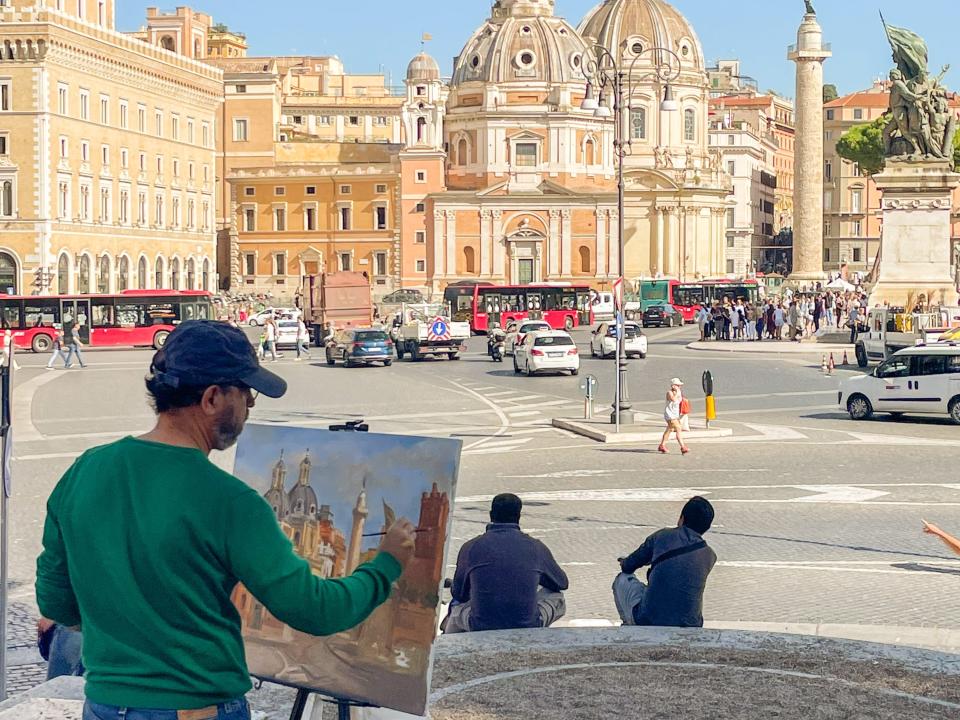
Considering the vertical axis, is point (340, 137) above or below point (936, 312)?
above

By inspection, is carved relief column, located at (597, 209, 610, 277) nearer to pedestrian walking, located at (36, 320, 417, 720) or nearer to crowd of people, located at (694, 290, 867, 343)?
crowd of people, located at (694, 290, 867, 343)

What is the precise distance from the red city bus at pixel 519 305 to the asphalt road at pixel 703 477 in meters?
31.4

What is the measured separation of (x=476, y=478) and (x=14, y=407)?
599 inches

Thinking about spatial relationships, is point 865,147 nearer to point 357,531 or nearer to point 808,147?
point 808,147

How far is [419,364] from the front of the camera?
1895 inches

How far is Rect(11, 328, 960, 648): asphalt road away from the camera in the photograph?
1293cm

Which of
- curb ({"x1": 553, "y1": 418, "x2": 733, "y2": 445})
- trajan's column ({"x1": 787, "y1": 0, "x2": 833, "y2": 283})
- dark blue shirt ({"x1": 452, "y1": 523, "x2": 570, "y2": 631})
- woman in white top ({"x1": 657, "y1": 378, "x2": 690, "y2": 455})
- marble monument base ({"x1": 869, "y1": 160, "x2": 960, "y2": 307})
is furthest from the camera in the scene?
trajan's column ({"x1": 787, "y1": 0, "x2": 833, "y2": 283})

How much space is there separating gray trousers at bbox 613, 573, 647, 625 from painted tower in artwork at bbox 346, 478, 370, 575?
16.1 feet

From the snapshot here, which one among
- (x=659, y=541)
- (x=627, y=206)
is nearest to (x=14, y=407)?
(x=659, y=541)

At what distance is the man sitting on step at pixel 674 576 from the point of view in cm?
958

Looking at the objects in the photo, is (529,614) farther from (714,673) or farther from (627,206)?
(627,206)

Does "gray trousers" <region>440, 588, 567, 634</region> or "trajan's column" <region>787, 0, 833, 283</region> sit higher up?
"trajan's column" <region>787, 0, 833, 283</region>

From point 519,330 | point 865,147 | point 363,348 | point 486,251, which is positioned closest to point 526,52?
point 486,251

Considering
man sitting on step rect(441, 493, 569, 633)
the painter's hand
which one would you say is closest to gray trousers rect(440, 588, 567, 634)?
man sitting on step rect(441, 493, 569, 633)
